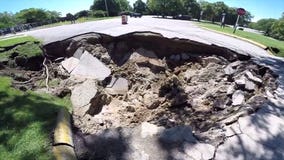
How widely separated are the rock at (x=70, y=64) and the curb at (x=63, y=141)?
144 inches

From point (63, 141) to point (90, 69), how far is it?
4.42 metres

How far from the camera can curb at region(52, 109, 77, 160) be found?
3.34 m

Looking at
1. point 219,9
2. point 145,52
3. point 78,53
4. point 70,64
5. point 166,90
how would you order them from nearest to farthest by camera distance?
point 166,90 → point 70,64 → point 78,53 → point 145,52 → point 219,9

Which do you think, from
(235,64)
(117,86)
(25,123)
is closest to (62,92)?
(117,86)

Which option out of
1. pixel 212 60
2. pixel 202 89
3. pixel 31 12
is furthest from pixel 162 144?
pixel 31 12

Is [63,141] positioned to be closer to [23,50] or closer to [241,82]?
[241,82]

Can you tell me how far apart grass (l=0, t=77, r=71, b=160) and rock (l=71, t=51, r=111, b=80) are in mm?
2151

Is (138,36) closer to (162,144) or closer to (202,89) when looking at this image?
(202,89)

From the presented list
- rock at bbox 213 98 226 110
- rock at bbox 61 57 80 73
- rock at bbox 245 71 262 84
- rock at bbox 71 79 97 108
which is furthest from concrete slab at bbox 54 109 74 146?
rock at bbox 245 71 262 84

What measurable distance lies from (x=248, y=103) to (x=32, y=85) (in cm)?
534

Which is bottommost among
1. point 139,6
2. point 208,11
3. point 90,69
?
point 208,11

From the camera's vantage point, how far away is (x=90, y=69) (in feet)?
25.6

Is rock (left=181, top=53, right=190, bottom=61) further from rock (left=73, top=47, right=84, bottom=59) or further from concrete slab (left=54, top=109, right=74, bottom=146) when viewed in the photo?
concrete slab (left=54, top=109, right=74, bottom=146)

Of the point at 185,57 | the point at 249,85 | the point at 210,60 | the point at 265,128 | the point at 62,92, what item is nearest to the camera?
the point at 265,128
